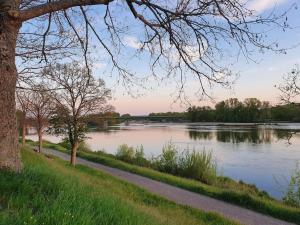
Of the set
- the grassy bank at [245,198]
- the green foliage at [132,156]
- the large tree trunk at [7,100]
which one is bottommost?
the grassy bank at [245,198]

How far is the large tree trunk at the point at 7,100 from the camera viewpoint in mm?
7227

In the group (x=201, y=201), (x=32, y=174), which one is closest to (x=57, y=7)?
(x=32, y=174)

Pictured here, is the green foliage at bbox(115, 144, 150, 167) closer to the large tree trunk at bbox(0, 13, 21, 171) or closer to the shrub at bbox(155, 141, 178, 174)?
the shrub at bbox(155, 141, 178, 174)

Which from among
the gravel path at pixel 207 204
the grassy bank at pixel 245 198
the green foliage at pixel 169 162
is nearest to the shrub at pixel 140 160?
the green foliage at pixel 169 162

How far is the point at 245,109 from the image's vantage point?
128 metres

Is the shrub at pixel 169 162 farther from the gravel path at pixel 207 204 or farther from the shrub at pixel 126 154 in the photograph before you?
the gravel path at pixel 207 204

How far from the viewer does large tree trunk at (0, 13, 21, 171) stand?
7227mm

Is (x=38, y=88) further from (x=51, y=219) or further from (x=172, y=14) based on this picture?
(x=51, y=219)

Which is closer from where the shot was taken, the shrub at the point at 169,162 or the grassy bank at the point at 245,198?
the grassy bank at the point at 245,198

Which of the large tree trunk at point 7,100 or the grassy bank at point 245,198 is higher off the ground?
the large tree trunk at point 7,100

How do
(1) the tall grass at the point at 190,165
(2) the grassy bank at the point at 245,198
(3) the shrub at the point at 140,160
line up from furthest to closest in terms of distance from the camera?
1. (3) the shrub at the point at 140,160
2. (1) the tall grass at the point at 190,165
3. (2) the grassy bank at the point at 245,198

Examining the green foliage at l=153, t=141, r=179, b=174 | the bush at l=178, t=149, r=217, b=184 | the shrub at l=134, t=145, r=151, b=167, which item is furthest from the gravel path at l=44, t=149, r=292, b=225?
the shrub at l=134, t=145, r=151, b=167

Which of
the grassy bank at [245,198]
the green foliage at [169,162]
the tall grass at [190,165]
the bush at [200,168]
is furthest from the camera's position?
the green foliage at [169,162]

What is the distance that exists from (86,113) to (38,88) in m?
10.2
